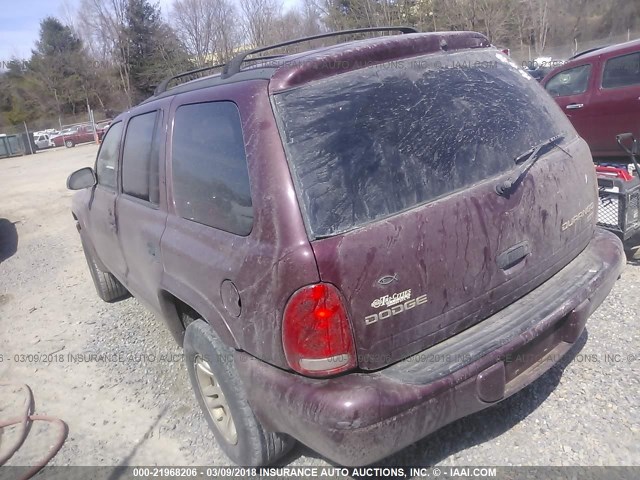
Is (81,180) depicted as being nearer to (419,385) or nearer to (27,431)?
(27,431)

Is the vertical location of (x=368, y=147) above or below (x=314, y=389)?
above

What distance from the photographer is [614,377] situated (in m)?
3.06

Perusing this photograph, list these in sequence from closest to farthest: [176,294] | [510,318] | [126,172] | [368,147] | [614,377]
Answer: [368,147] → [510,318] → [176,294] → [614,377] → [126,172]

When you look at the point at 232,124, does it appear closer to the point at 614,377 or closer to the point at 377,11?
the point at 614,377

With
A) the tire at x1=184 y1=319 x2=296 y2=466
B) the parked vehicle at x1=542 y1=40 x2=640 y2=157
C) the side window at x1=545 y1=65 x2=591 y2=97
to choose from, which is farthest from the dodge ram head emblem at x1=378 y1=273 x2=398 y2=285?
the side window at x1=545 y1=65 x2=591 y2=97

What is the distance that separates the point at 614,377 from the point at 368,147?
206 centimetres

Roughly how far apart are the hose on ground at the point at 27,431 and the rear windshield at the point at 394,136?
2.27 m

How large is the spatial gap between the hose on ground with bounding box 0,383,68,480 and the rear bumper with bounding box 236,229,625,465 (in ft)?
5.23

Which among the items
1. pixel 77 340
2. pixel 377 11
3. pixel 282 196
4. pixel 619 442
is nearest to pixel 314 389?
pixel 282 196

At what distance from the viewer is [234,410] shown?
2531mm

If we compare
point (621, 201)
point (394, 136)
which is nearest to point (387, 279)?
point (394, 136)

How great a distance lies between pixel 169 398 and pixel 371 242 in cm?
214

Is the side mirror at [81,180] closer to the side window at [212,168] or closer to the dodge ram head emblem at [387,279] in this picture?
the side window at [212,168]

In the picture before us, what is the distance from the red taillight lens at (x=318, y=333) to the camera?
202 cm
